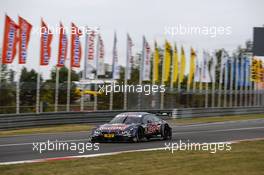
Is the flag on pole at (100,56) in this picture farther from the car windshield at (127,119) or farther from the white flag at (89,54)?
the car windshield at (127,119)

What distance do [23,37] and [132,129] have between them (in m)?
14.5

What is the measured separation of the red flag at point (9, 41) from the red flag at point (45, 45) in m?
1.89

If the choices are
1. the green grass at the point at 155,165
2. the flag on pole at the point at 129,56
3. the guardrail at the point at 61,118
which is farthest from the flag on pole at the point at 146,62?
the green grass at the point at 155,165

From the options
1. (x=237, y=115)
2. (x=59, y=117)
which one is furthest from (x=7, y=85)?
(x=237, y=115)

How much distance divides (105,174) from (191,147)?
20.4 feet

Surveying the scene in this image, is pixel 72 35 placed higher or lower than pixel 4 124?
higher

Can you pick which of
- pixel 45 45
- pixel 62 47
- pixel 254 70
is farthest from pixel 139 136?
pixel 254 70

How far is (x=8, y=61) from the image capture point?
31031 mm

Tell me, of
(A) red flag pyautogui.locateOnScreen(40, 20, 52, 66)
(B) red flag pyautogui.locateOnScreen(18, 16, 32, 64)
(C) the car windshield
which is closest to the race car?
(C) the car windshield

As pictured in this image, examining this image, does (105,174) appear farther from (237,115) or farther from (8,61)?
(237,115)

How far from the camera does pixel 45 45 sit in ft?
109

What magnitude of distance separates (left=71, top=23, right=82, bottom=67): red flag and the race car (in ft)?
49.5

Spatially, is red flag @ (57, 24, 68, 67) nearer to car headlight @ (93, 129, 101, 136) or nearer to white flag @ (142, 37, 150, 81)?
white flag @ (142, 37, 150, 81)

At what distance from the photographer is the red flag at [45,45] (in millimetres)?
33156
